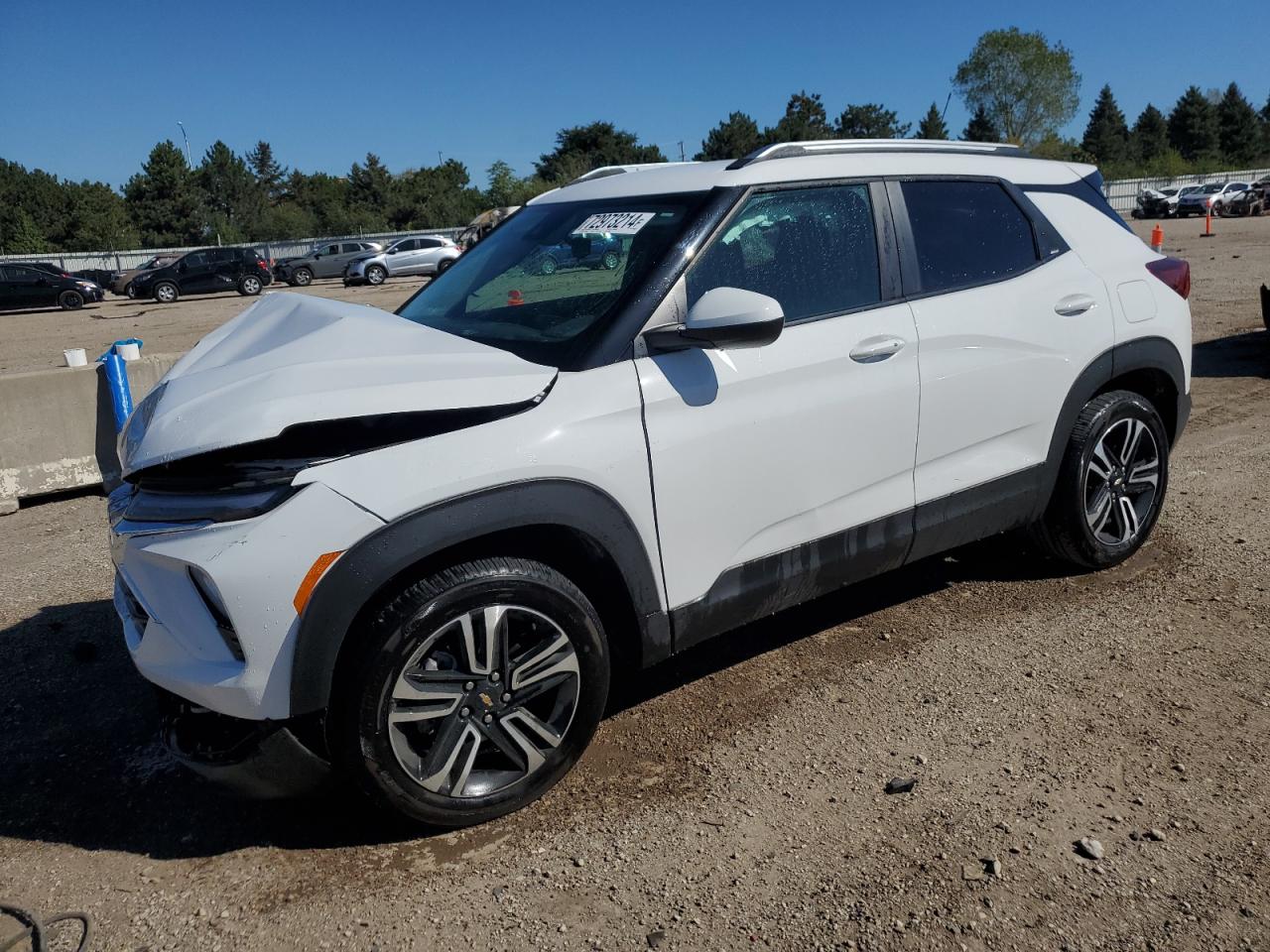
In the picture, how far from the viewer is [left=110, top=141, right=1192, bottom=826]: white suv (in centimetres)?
251

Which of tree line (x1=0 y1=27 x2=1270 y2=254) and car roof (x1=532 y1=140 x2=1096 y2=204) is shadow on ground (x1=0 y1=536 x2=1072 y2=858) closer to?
car roof (x1=532 y1=140 x2=1096 y2=204)

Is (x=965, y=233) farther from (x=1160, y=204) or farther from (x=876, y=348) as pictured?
(x=1160, y=204)

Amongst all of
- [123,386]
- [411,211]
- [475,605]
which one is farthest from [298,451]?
[411,211]

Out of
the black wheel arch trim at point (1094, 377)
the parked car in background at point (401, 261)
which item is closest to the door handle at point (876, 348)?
the black wheel arch trim at point (1094, 377)

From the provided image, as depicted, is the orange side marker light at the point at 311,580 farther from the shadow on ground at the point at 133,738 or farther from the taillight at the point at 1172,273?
the taillight at the point at 1172,273

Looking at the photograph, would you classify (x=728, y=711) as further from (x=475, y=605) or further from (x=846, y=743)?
(x=475, y=605)

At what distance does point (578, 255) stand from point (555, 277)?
0.12 metres

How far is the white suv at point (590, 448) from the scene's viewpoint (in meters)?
2.51

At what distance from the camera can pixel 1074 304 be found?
12.9ft

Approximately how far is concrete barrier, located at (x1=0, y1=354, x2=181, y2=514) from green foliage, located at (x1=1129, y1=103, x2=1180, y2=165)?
353 ft

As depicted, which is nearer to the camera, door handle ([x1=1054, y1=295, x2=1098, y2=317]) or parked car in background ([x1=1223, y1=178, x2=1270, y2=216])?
door handle ([x1=1054, y1=295, x2=1098, y2=317])

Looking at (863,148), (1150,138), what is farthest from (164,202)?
(1150,138)

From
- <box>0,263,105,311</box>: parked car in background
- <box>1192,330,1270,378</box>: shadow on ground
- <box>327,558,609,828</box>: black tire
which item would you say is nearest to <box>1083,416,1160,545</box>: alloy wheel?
<box>327,558,609,828</box>: black tire

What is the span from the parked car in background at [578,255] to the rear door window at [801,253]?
13.7 inches
